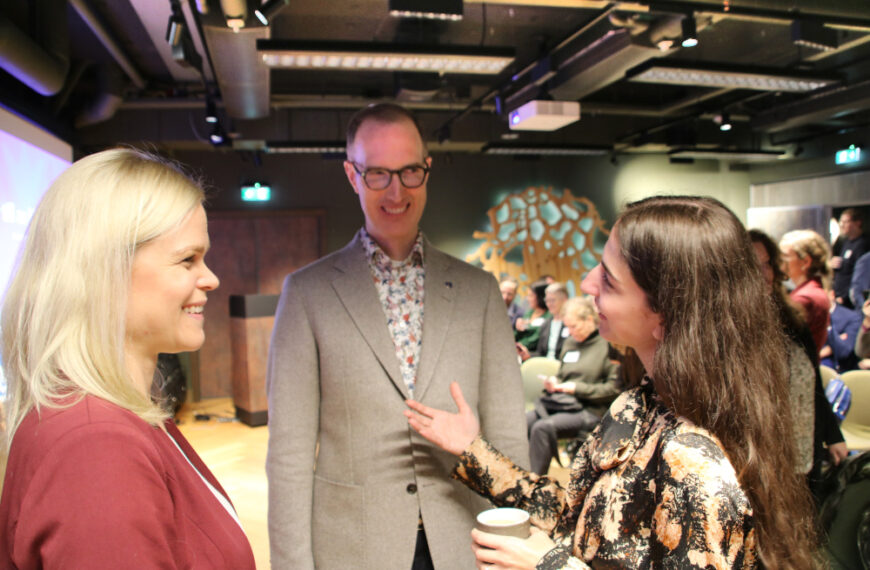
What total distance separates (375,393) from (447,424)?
7.1 inches

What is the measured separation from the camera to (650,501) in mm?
947

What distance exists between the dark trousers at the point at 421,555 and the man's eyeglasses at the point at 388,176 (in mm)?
790

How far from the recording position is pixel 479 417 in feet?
5.17

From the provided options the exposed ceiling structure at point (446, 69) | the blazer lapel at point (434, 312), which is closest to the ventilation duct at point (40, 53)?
the exposed ceiling structure at point (446, 69)

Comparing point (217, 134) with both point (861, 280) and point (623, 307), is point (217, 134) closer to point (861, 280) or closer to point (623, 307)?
point (623, 307)

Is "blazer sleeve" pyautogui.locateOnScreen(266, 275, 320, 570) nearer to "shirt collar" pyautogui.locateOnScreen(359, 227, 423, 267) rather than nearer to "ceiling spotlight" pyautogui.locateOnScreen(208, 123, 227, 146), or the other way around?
"shirt collar" pyautogui.locateOnScreen(359, 227, 423, 267)

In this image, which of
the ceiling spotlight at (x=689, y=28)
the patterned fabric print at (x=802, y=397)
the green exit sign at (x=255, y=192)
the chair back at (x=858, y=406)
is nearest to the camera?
the patterned fabric print at (x=802, y=397)

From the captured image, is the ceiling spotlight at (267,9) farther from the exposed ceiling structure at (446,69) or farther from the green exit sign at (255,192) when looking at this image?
the green exit sign at (255,192)

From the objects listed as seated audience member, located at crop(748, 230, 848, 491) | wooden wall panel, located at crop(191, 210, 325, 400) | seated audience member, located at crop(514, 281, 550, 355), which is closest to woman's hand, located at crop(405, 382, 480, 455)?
seated audience member, located at crop(748, 230, 848, 491)

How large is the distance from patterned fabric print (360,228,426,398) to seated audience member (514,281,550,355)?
4544mm

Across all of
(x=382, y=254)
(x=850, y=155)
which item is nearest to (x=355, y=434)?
(x=382, y=254)

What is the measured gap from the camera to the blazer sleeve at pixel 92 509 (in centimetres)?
66

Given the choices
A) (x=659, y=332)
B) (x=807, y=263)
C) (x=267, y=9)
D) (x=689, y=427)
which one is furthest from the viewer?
(x=267, y=9)

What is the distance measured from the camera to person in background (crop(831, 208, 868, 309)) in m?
7.42
